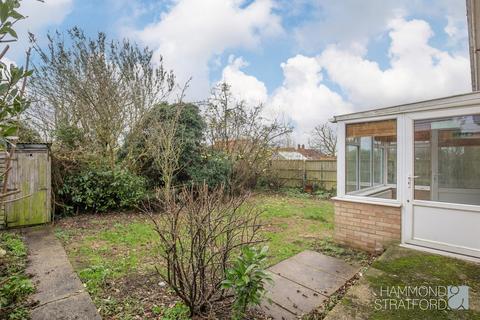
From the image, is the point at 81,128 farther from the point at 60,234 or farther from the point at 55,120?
the point at 60,234

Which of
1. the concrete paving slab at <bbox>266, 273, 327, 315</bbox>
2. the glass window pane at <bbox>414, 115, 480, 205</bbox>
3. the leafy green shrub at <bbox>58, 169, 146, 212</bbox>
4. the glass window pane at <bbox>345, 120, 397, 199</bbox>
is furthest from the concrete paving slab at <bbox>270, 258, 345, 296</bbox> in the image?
the leafy green shrub at <bbox>58, 169, 146, 212</bbox>

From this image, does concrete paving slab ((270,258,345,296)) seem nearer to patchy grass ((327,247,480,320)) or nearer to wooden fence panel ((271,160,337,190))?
patchy grass ((327,247,480,320))

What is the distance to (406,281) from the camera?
10.6 ft

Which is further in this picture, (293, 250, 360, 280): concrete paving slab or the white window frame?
the white window frame

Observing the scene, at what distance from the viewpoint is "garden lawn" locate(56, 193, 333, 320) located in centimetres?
302

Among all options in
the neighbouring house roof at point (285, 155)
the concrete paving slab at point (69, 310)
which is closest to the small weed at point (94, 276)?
the concrete paving slab at point (69, 310)

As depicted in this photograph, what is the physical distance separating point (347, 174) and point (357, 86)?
22.0 feet

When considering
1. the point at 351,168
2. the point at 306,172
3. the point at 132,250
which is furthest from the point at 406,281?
the point at 306,172

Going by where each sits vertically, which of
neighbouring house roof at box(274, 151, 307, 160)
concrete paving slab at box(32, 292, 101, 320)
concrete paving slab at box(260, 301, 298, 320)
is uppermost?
neighbouring house roof at box(274, 151, 307, 160)

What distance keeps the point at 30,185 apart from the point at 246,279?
6.26 m

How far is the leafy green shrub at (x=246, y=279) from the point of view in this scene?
8.20 feet

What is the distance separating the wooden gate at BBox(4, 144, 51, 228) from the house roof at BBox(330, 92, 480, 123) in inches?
277

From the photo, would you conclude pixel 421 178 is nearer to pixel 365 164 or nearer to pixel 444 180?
pixel 444 180

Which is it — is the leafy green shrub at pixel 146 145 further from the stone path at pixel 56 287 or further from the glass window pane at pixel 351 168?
the glass window pane at pixel 351 168
